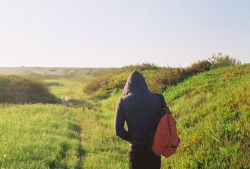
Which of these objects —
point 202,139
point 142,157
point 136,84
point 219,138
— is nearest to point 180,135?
point 202,139

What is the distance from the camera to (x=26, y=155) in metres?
5.79

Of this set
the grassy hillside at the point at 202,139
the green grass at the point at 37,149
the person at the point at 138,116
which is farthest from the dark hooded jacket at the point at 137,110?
the green grass at the point at 37,149

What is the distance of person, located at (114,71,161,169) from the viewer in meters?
3.42

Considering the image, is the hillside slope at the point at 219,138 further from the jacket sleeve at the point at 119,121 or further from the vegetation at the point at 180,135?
the jacket sleeve at the point at 119,121

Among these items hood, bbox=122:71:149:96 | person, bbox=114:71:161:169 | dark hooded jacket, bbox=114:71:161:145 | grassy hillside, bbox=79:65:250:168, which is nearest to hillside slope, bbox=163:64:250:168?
grassy hillside, bbox=79:65:250:168

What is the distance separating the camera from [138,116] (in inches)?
135

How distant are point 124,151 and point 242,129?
3883mm

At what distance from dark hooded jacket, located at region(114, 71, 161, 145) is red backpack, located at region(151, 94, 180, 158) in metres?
0.12

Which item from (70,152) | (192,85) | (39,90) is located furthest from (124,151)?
(39,90)

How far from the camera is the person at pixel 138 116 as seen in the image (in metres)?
3.42

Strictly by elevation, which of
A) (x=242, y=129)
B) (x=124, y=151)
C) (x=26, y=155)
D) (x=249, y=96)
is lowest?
(x=124, y=151)

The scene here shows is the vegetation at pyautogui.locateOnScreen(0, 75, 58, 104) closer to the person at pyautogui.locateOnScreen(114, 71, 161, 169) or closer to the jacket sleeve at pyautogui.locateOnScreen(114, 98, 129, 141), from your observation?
the jacket sleeve at pyautogui.locateOnScreen(114, 98, 129, 141)

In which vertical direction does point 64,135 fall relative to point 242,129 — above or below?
below

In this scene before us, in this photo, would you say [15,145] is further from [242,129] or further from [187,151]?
[242,129]
